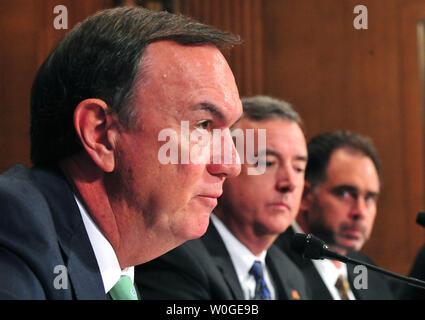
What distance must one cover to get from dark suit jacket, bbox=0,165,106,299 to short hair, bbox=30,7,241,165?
79mm

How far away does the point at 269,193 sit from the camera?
2.21m

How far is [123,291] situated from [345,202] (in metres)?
1.79

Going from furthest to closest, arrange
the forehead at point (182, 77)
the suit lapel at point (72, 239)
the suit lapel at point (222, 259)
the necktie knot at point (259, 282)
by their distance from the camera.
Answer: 1. the necktie knot at point (259, 282)
2. the suit lapel at point (222, 259)
3. the forehead at point (182, 77)
4. the suit lapel at point (72, 239)

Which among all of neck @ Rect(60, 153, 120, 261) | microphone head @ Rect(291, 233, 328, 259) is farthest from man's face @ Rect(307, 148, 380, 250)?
neck @ Rect(60, 153, 120, 261)

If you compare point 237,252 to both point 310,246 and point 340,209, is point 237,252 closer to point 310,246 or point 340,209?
point 340,209

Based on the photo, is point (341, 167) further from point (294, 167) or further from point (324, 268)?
point (294, 167)

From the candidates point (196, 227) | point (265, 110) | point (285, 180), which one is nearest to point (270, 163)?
point (285, 180)

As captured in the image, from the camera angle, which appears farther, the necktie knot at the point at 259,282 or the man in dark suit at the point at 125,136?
the necktie knot at the point at 259,282

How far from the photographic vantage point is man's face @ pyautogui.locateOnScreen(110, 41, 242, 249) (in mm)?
1134

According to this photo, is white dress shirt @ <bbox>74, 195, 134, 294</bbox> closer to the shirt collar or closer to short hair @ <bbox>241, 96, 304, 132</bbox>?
the shirt collar

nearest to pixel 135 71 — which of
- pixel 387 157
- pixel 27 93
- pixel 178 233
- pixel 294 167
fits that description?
pixel 178 233

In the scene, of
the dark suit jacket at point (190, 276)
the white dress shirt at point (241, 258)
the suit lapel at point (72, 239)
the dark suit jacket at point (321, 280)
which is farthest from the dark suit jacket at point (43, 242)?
the dark suit jacket at point (321, 280)

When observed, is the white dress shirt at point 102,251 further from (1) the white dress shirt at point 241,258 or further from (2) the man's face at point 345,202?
(2) the man's face at point 345,202

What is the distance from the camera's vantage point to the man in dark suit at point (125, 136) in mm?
1133
